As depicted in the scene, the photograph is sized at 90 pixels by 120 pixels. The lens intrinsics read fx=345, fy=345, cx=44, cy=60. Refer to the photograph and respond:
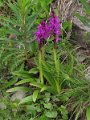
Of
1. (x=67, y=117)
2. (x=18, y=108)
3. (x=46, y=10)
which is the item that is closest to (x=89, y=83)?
(x=67, y=117)

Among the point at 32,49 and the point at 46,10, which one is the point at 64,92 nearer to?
the point at 32,49

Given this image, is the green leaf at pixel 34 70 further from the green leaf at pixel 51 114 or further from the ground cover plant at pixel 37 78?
the green leaf at pixel 51 114

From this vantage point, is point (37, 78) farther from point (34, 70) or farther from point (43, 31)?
point (43, 31)

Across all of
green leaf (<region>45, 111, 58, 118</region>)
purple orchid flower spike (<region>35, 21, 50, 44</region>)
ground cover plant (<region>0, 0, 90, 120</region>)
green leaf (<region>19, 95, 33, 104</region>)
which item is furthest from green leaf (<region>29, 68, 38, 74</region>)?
purple orchid flower spike (<region>35, 21, 50, 44</region>)

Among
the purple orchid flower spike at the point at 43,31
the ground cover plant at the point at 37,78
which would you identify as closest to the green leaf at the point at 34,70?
the ground cover plant at the point at 37,78

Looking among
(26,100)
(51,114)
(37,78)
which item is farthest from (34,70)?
(51,114)

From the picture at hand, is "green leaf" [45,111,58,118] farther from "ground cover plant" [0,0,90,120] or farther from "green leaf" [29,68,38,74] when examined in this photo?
"green leaf" [29,68,38,74]

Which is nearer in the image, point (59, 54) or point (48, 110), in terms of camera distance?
point (48, 110)

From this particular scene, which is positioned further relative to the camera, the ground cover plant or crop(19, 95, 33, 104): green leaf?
Result: crop(19, 95, 33, 104): green leaf
